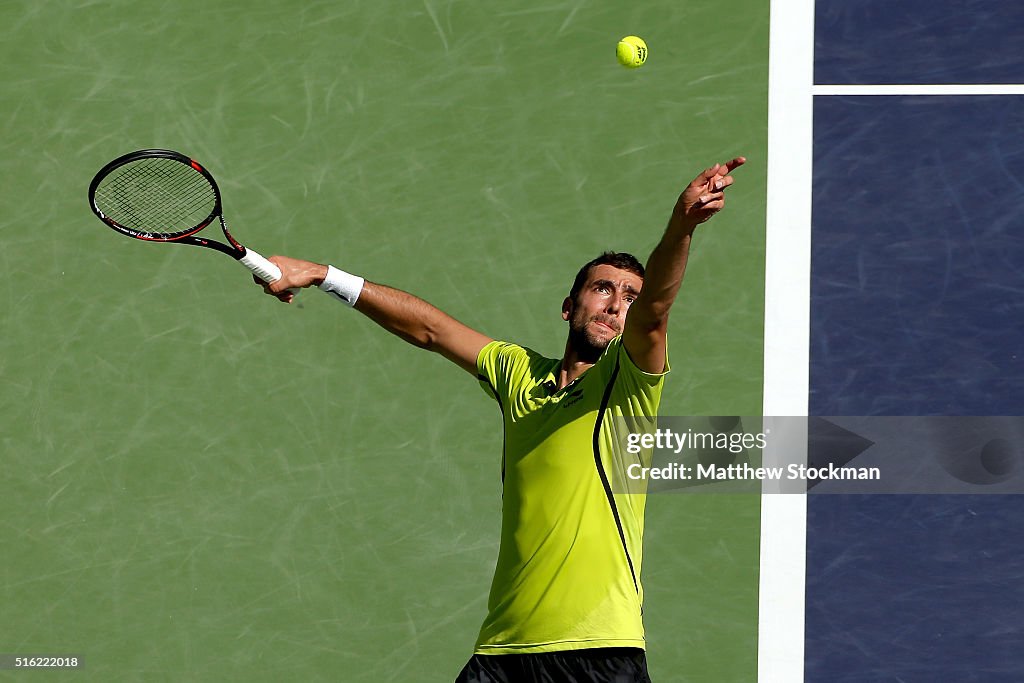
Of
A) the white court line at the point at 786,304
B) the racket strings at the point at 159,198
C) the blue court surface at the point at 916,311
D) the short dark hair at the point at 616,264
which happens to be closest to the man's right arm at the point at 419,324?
the short dark hair at the point at 616,264

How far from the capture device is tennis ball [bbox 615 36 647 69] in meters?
7.37

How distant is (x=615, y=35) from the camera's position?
7520mm

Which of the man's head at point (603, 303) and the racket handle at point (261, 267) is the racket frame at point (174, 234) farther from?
the man's head at point (603, 303)

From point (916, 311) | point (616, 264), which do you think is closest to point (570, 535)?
point (616, 264)

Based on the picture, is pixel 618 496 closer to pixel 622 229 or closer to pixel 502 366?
pixel 502 366

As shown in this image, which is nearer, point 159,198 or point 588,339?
point 588,339

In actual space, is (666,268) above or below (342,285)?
below

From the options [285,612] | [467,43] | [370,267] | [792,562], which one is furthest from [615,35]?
[285,612]

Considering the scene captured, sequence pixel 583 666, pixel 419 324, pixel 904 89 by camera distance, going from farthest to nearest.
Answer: pixel 904 89, pixel 419 324, pixel 583 666

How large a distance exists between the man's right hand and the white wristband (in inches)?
2.1

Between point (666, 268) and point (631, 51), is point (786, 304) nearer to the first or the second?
point (631, 51)

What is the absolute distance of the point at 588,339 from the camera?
20.2ft

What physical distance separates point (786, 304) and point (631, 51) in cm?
124

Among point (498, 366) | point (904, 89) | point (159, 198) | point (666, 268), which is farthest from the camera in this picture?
point (904, 89)
